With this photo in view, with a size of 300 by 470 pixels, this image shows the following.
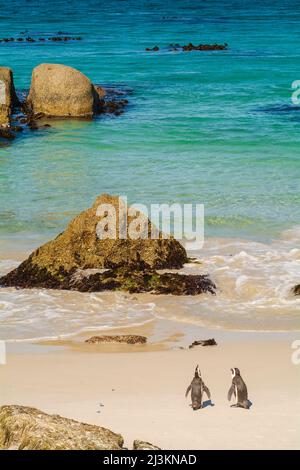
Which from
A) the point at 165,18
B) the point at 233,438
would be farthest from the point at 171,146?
the point at 165,18

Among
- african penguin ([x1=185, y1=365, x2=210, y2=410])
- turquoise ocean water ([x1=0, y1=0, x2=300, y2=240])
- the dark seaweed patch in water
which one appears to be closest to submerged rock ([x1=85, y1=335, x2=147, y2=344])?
african penguin ([x1=185, y1=365, x2=210, y2=410])

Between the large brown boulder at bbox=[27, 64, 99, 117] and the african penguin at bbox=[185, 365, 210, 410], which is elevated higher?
the large brown boulder at bbox=[27, 64, 99, 117]

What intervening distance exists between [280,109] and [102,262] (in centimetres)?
2061

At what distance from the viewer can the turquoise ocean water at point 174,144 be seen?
2266 centimetres

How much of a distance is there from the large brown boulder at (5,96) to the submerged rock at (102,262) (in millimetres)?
15846

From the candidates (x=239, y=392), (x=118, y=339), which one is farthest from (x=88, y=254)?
(x=239, y=392)

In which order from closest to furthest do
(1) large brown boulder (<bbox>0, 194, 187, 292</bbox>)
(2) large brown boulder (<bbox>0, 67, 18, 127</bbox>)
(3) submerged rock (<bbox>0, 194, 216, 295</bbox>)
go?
(3) submerged rock (<bbox>0, 194, 216, 295</bbox>) < (1) large brown boulder (<bbox>0, 194, 187, 292</bbox>) < (2) large brown boulder (<bbox>0, 67, 18, 127</bbox>)

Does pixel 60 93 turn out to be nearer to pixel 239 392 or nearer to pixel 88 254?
pixel 88 254

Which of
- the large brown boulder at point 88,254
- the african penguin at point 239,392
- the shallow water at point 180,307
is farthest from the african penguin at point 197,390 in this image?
the large brown boulder at point 88,254

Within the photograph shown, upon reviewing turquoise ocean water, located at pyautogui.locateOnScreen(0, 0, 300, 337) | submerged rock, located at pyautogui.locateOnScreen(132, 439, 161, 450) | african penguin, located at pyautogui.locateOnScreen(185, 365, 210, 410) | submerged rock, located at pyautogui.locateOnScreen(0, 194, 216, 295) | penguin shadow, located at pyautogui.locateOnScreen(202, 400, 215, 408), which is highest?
turquoise ocean water, located at pyautogui.locateOnScreen(0, 0, 300, 337)

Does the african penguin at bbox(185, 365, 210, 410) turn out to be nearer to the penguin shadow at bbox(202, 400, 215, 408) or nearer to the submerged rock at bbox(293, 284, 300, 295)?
the penguin shadow at bbox(202, 400, 215, 408)

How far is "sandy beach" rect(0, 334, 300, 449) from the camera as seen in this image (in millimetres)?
10711

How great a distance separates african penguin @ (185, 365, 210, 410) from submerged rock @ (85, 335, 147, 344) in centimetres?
256

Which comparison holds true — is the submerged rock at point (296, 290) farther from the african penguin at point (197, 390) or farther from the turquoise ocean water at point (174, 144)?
the african penguin at point (197, 390)
